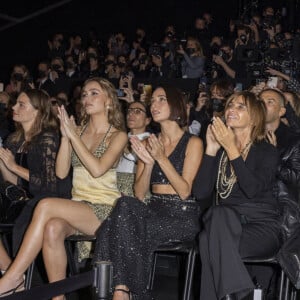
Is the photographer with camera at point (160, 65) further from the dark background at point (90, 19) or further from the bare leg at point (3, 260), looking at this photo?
the bare leg at point (3, 260)

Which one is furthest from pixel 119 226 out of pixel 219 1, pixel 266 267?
pixel 219 1

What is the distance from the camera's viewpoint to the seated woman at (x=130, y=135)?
13.2ft

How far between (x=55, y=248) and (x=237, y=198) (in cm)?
94

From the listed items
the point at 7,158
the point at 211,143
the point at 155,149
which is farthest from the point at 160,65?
the point at 211,143

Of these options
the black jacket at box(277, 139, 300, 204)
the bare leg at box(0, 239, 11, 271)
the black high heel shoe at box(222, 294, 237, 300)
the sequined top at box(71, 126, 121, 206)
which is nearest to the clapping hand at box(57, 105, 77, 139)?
the sequined top at box(71, 126, 121, 206)

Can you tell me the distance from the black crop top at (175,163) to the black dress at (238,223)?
234mm

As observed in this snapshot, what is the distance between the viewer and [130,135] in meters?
4.53

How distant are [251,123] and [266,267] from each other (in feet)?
3.37

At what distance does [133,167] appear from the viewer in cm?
426

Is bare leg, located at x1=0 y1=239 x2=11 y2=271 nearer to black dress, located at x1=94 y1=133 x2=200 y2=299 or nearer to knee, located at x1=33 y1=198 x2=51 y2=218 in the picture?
knee, located at x1=33 y1=198 x2=51 y2=218

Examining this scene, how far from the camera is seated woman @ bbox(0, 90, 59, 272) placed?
12.1ft

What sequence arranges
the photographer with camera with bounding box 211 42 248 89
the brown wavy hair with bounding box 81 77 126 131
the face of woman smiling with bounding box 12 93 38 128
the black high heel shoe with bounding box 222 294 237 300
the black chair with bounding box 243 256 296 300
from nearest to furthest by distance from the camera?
the black high heel shoe with bounding box 222 294 237 300, the black chair with bounding box 243 256 296 300, the brown wavy hair with bounding box 81 77 126 131, the face of woman smiling with bounding box 12 93 38 128, the photographer with camera with bounding box 211 42 248 89

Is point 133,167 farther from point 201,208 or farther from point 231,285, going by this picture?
point 231,285

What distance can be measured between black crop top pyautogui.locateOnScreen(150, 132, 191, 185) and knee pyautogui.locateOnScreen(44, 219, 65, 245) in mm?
620
